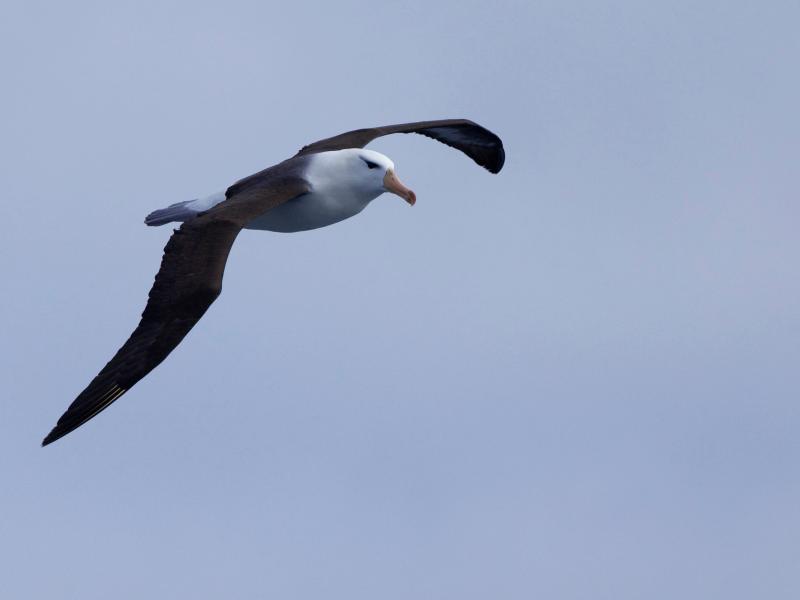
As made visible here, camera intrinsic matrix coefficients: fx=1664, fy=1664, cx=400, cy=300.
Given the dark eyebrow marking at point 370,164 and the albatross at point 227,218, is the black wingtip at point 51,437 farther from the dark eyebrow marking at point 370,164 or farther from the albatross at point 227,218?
the dark eyebrow marking at point 370,164

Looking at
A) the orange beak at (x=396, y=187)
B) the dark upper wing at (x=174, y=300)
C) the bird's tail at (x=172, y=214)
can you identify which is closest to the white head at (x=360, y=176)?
the orange beak at (x=396, y=187)

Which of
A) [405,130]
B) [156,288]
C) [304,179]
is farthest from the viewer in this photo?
[405,130]

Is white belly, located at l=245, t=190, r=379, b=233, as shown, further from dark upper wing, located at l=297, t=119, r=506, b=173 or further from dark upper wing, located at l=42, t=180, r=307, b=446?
dark upper wing, located at l=297, t=119, r=506, b=173

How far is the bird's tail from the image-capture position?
709 inches

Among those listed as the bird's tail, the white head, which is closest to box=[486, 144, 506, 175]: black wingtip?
the white head

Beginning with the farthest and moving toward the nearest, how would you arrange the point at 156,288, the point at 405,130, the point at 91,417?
the point at 405,130, the point at 156,288, the point at 91,417

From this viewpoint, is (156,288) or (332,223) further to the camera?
(332,223)

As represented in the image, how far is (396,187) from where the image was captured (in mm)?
17469

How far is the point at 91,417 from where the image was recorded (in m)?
14.6

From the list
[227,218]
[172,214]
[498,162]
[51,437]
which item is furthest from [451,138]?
[51,437]

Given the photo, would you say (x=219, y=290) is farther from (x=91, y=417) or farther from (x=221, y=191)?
(x=221, y=191)

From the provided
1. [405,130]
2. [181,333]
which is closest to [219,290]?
[181,333]

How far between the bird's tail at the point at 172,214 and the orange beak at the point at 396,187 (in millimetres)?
2127

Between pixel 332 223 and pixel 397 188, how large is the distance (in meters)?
0.85
